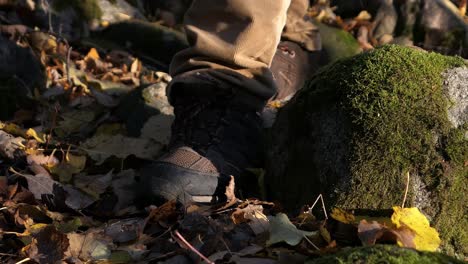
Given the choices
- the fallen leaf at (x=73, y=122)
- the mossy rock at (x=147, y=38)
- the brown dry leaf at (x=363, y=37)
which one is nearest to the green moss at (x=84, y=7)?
the mossy rock at (x=147, y=38)

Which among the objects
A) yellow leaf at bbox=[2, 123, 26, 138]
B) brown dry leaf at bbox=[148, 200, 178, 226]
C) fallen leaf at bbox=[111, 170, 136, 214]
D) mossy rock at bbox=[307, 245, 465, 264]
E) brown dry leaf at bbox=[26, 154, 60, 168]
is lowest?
yellow leaf at bbox=[2, 123, 26, 138]

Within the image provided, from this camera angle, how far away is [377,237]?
1.55 meters

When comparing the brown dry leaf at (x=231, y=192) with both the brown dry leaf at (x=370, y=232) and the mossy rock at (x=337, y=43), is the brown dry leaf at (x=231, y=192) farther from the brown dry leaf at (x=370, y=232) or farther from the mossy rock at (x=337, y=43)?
the mossy rock at (x=337, y=43)

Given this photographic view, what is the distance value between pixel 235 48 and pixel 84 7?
321cm

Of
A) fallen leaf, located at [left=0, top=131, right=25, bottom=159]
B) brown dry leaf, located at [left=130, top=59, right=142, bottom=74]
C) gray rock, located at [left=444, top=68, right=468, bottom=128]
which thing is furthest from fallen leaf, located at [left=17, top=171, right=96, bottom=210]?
brown dry leaf, located at [left=130, top=59, right=142, bottom=74]

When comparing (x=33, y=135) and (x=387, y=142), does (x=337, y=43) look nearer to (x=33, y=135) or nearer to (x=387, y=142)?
(x=33, y=135)

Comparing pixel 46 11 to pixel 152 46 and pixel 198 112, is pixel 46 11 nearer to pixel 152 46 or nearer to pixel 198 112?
pixel 152 46

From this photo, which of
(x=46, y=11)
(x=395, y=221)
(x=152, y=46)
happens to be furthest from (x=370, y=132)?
(x=46, y=11)

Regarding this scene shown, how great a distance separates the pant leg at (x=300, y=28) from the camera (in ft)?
12.4

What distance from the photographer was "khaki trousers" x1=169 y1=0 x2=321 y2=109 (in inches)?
100

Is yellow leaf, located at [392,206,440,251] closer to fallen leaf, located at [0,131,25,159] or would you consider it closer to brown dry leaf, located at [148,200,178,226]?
brown dry leaf, located at [148,200,178,226]

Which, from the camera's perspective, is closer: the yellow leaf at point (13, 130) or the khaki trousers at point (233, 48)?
the khaki trousers at point (233, 48)

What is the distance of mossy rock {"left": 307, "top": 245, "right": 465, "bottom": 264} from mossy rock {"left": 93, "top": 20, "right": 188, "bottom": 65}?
386cm

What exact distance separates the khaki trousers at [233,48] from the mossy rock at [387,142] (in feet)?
1.42
